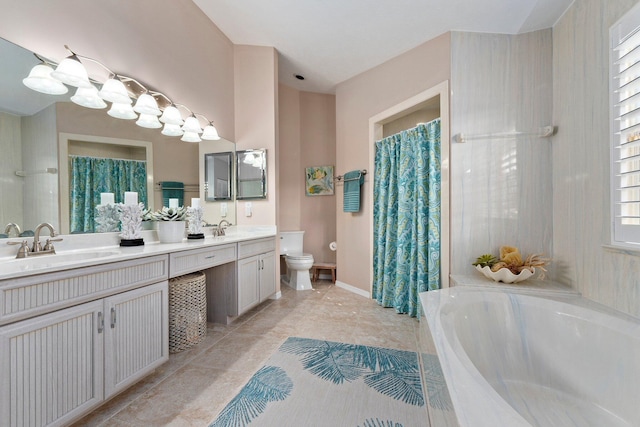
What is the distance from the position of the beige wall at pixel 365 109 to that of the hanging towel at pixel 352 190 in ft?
0.29

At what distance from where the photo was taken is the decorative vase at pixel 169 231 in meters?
1.97

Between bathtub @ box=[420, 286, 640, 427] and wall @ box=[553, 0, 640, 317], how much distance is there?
0.65ft

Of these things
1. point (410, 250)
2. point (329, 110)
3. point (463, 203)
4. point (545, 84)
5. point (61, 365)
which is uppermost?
point (329, 110)

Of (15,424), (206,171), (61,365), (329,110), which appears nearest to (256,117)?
(206,171)

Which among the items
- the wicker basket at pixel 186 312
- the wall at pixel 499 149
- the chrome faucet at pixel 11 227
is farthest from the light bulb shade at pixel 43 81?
the wall at pixel 499 149

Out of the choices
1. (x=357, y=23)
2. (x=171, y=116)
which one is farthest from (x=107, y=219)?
(x=357, y=23)

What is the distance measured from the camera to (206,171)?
262cm

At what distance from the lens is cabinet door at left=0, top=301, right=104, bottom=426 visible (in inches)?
35.7

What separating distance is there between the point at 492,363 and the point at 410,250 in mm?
1325

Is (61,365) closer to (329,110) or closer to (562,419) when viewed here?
(562,419)

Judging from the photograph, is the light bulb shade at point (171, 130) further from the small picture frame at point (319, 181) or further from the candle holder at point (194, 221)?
the small picture frame at point (319, 181)

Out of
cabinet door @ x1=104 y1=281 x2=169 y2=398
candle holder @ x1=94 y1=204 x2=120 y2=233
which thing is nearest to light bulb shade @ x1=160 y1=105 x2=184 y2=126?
candle holder @ x1=94 y1=204 x2=120 y2=233

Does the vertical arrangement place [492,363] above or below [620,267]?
below

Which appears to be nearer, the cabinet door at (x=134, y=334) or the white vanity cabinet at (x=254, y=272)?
the cabinet door at (x=134, y=334)
